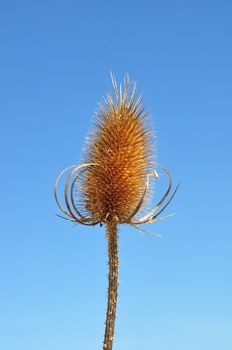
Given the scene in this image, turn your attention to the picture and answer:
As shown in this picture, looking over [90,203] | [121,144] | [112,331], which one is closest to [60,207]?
[90,203]

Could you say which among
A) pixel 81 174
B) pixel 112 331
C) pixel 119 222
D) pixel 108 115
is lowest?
pixel 112 331

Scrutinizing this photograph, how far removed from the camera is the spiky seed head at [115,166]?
9.53m

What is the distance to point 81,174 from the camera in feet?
32.1

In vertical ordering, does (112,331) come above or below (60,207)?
below

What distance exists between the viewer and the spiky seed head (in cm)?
953

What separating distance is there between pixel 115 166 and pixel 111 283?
62.5 inches

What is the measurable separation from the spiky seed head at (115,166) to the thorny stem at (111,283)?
0.65ft

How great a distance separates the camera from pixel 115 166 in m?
9.52

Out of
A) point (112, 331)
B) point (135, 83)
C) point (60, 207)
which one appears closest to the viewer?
point (112, 331)

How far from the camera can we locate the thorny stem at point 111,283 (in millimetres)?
8828

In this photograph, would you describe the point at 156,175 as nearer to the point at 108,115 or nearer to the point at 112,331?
the point at 108,115

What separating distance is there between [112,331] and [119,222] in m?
1.54

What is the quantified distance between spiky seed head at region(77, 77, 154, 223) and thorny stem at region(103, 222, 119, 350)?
0.65ft

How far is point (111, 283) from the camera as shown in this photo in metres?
9.13
